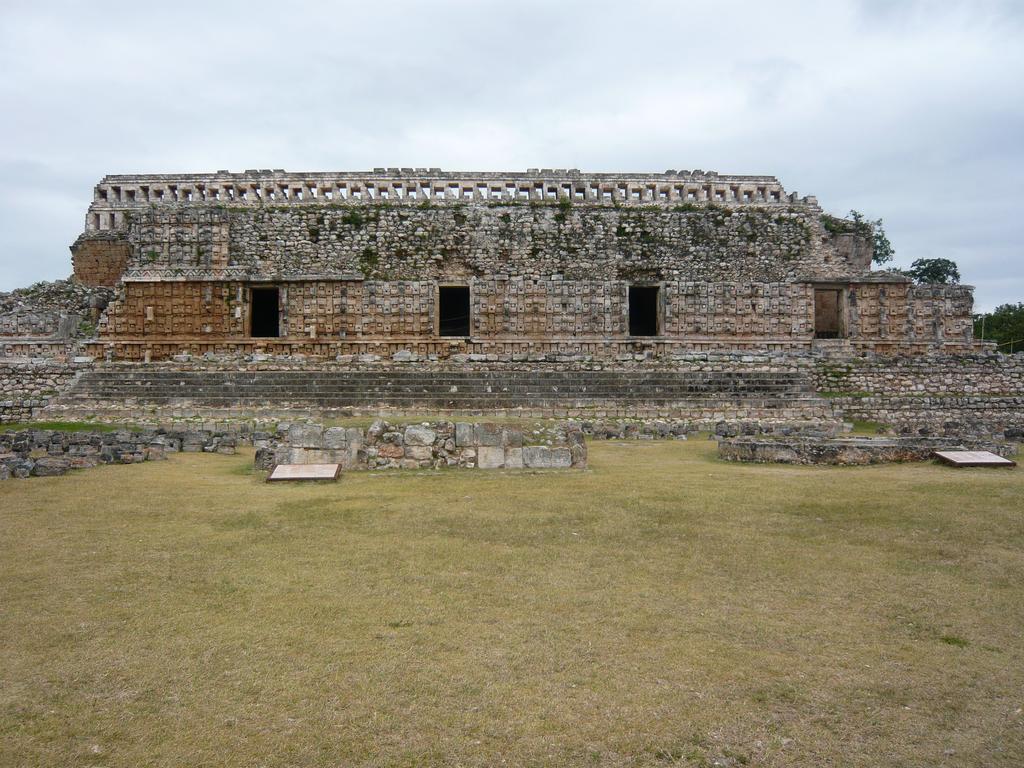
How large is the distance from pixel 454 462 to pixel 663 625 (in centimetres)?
660

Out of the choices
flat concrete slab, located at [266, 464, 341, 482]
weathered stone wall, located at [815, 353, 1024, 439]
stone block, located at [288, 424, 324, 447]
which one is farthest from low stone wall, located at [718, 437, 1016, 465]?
weathered stone wall, located at [815, 353, 1024, 439]

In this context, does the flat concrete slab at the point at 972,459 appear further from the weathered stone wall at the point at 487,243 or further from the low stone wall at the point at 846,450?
the weathered stone wall at the point at 487,243

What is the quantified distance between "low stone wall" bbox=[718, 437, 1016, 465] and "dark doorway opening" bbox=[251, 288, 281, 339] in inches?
771

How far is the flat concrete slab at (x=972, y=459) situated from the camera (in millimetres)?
9891

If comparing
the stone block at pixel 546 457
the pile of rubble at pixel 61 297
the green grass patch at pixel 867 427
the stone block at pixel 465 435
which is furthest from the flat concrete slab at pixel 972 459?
the pile of rubble at pixel 61 297

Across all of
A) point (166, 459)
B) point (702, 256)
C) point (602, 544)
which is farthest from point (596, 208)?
point (602, 544)

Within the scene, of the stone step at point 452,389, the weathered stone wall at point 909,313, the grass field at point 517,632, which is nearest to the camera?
the grass field at point 517,632

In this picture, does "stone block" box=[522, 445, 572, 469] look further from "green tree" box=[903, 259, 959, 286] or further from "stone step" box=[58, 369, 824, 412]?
"green tree" box=[903, 259, 959, 286]

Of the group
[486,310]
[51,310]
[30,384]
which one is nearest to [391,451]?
[486,310]

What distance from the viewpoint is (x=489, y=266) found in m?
23.8

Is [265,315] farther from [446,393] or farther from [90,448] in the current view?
[90,448]

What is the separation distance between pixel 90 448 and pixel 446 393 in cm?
912

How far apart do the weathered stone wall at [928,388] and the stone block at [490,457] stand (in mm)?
12474

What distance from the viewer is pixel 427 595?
5.11 meters
